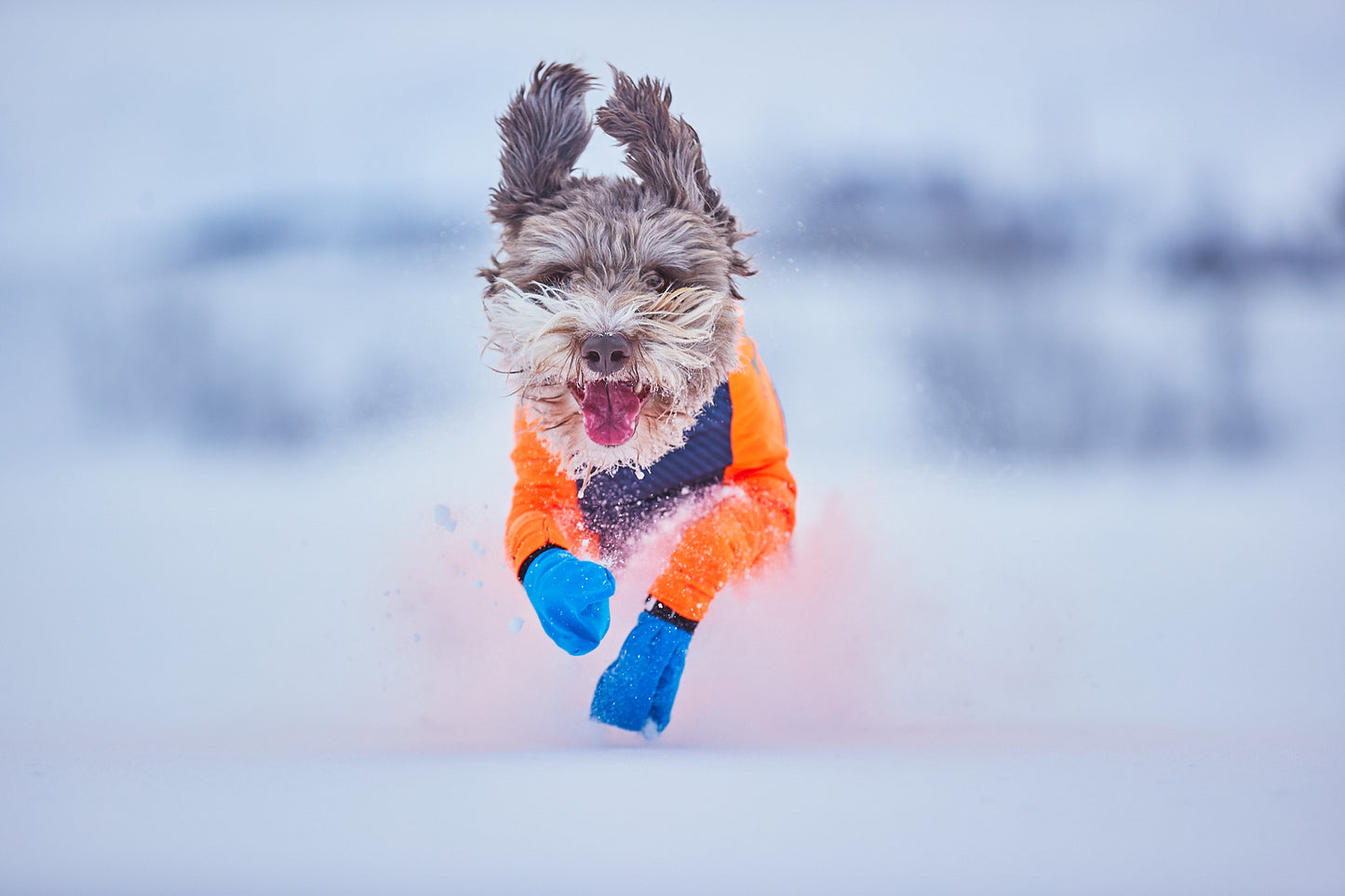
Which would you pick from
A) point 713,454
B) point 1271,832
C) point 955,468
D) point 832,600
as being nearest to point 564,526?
point 713,454

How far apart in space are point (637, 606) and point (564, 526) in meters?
0.55

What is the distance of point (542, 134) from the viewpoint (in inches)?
112

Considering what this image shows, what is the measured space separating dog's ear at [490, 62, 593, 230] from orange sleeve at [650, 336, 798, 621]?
81 cm

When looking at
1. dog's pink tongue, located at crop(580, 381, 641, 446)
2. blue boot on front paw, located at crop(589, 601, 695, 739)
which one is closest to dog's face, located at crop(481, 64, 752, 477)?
dog's pink tongue, located at crop(580, 381, 641, 446)

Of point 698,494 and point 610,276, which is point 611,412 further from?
point 698,494

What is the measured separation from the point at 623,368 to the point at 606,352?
0.22 feet

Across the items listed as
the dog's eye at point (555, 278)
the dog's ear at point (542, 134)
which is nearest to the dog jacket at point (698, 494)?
the dog's eye at point (555, 278)

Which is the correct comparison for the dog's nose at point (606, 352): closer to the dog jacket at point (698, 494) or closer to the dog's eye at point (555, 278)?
the dog's eye at point (555, 278)

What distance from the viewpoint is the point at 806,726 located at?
10.0 feet

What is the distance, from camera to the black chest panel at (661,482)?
3.04m

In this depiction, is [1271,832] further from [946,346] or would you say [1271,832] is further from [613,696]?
[946,346]

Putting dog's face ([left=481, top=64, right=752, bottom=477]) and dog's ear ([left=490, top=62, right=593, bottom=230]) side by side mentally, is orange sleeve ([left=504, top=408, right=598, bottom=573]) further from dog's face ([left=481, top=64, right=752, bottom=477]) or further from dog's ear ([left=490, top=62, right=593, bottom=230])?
dog's ear ([left=490, top=62, right=593, bottom=230])

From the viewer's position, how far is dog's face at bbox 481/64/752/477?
94.7 inches

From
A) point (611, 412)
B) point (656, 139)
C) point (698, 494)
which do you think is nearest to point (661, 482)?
point (698, 494)
